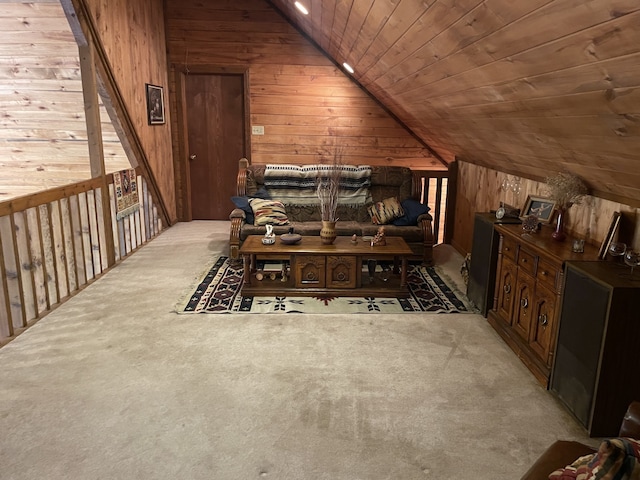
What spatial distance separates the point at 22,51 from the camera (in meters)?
4.07

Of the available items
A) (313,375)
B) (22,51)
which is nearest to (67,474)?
(313,375)

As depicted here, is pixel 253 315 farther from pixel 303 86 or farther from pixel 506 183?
pixel 303 86

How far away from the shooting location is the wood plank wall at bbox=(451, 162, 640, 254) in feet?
8.21

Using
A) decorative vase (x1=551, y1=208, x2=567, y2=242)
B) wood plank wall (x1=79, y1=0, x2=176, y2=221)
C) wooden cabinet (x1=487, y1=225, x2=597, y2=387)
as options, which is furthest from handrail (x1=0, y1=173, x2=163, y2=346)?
decorative vase (x1=551, y1=208, x2=567, y2=242)

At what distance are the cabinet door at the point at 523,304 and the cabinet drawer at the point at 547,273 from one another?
90 mm

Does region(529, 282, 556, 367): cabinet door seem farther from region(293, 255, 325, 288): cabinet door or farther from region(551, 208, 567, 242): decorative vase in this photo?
region(293, 255, 325, 288): cabinet door

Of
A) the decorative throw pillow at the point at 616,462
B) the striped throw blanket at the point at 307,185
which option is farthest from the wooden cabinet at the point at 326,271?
the decorative throw pillow at the point at 616,462

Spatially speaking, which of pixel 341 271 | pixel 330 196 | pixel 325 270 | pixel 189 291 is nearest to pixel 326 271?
pixel 325 270

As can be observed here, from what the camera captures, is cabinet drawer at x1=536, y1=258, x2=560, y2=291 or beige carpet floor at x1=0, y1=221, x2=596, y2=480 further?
cabinet drawer at x1=536, y1=258, x2=560, y2=291

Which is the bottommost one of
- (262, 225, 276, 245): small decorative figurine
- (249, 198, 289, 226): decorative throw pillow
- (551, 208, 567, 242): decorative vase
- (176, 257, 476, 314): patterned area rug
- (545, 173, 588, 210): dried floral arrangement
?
(176, 257, 476, 314): patterned area rug

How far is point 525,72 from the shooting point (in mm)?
1996

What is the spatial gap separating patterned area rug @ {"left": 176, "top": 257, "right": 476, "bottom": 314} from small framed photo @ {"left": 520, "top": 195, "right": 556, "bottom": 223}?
2.71ft

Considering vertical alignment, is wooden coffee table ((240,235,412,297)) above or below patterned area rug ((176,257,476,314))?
above

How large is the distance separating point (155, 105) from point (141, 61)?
563 millimetres
